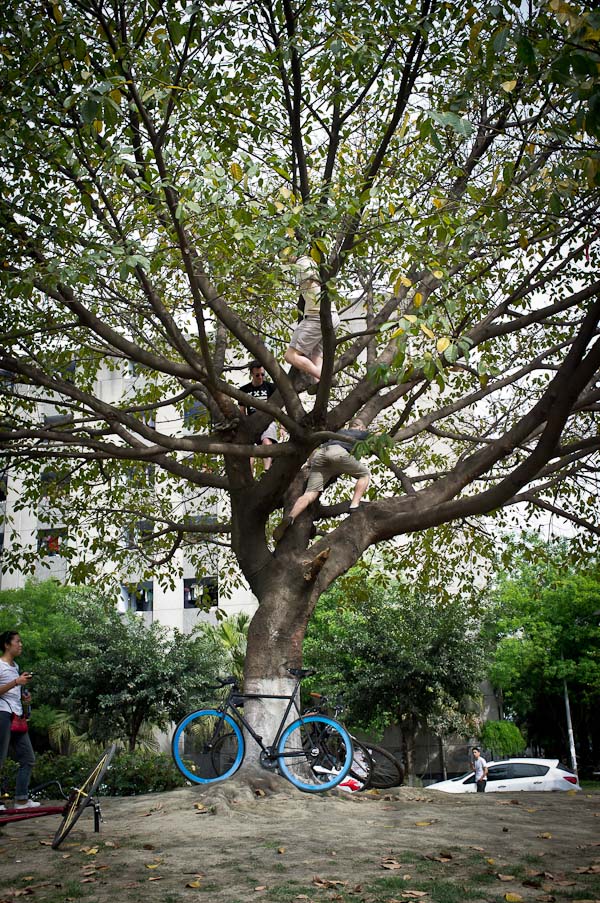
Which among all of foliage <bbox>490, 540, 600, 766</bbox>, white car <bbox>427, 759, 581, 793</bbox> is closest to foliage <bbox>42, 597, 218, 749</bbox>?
white car <bbox>427, 759, 581, 793</bbox>

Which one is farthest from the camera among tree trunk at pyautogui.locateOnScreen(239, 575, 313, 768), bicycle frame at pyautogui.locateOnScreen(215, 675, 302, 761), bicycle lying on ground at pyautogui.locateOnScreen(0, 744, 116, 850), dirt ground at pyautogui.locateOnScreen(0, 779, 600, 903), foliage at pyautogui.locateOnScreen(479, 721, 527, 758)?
foliage at pyautogui.locateOnScreen(479, 721, 527, 758)

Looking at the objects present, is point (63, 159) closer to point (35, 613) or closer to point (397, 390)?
point (397, 390)

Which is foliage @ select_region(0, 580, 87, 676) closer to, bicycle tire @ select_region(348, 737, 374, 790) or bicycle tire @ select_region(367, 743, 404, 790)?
bicycle tire @ select_region(367, 743, 404, 790)

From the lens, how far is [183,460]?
13.8 meters

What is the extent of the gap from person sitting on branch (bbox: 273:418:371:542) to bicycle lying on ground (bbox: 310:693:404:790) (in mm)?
2042

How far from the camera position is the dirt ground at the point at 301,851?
5238 mm

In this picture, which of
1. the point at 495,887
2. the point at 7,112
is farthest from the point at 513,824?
the point at 7,112

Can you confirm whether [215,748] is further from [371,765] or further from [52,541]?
[52,541]

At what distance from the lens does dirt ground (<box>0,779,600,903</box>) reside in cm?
524

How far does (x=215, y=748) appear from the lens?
9070 mm

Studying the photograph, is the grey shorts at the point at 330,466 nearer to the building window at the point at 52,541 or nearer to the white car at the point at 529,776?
the building window at the point at 52,541

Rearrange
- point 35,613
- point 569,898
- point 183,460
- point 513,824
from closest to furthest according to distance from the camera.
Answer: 1. point 569,898
2. point 513,824
3. point 183,460
4. point 35,613

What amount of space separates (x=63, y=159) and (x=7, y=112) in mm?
591

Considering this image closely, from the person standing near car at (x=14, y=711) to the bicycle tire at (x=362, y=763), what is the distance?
3548 millimetres
